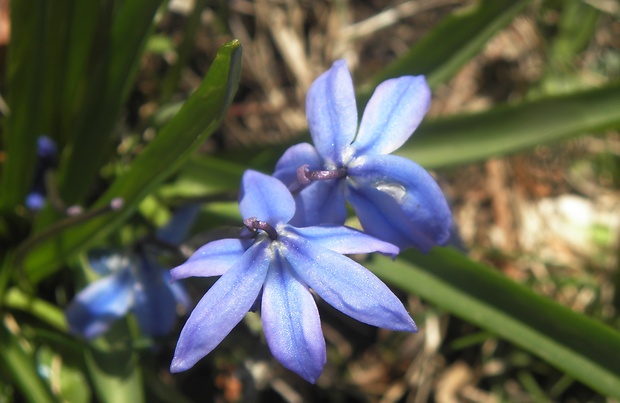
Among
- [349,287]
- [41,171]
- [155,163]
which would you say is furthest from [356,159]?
[41,171]

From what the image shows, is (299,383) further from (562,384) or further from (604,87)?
(604,87)

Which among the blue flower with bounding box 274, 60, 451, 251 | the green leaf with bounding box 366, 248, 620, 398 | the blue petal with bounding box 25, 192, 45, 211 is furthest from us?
the blue petal with bounding box 25, 192, 45, 211

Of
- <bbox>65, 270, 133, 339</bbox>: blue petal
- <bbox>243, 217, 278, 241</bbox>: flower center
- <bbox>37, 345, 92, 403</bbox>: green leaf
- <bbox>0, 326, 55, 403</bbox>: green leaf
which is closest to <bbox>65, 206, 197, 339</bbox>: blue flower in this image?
<bbox>65, 270, 133, 339</bbox>: blue petal

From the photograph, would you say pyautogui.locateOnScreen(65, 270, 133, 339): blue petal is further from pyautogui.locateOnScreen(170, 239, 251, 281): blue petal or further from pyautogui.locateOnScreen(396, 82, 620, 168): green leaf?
pyautogui.locateOnScreen(396, 82, 620, 168): green leaf

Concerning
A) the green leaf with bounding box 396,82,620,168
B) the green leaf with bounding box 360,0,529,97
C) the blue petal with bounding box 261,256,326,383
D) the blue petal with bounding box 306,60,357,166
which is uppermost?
the blue petal with bounding box 306,60,357,166

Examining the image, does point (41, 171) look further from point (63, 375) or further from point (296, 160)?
point (296, 160)

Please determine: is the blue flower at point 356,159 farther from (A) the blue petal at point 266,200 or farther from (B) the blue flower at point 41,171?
(B) the blue flower at point 41,171

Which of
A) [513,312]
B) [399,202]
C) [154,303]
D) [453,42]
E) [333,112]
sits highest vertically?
[333,112]

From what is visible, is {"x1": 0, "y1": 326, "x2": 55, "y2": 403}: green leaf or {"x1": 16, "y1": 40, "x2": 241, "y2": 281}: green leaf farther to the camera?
{"x1": 0, "y1": 326, "x2": 55, "y2": 403}: green leaf
